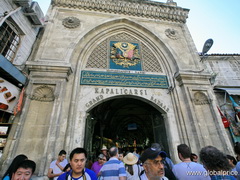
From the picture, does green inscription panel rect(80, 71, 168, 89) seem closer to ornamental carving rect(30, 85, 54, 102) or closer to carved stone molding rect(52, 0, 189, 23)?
ornamental carving rect(30, 85, 54, 102)

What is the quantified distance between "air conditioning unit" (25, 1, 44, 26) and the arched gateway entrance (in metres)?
4.94

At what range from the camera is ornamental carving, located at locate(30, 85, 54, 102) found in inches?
173

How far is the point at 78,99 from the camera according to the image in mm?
4949

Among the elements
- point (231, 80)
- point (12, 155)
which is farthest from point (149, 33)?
point (12, 155)

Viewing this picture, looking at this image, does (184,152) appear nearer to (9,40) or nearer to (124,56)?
(124,56)

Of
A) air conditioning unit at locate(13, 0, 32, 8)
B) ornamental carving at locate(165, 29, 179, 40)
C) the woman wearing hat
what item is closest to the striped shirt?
the woman wearing hat

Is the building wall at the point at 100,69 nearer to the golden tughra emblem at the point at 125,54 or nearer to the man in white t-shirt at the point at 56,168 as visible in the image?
the golden tughra emblem at the point at 125,54

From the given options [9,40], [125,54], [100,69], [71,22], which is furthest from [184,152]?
[71,22]

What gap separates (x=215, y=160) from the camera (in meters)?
1.42

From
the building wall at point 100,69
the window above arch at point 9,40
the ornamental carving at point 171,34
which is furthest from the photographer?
the ornamental carving at point 171,34

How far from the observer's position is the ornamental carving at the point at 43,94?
14.4ft

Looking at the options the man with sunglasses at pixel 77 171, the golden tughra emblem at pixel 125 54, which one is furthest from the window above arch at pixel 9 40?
the man with sunglasses at pixel 77 171

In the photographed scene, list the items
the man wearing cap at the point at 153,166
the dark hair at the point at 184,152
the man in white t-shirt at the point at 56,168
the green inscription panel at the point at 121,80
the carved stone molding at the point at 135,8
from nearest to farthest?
1. the man wearing cap at the point at 153,166
2. the dark hair at the point at 184,152
3. the man in white t-shirt at the point at 56,168
4. the green inscription panel at the point at 121,80
5. the carved stone molding at the point at 135,8

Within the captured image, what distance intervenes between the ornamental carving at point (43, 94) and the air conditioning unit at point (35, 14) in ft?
10.7
